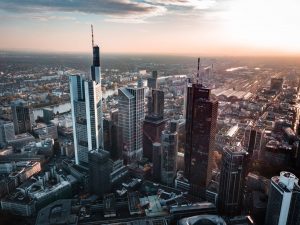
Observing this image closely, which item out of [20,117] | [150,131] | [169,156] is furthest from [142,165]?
[20,117]

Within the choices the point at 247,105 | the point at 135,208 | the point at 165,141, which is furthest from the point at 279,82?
the point at 135,208

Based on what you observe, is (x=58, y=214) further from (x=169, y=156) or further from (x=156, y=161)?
(x=169, y=156)

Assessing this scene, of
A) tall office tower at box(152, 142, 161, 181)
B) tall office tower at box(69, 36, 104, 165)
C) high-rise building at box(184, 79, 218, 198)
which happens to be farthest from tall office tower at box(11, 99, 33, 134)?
high-rise building at box(184, 79, 218, 198)

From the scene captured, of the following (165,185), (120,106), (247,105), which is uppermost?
(120,106)

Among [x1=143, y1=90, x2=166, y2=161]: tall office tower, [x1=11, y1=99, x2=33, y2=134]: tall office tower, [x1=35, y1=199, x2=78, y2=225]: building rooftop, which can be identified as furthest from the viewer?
[x1=11, y1=99, x2=33, y2=134]: tall office tower

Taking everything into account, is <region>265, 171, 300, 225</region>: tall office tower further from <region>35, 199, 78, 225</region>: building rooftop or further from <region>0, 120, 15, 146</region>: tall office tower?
<region>0, 120, 15, 146</region>: tall office tower

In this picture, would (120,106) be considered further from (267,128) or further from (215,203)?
(267,128)
